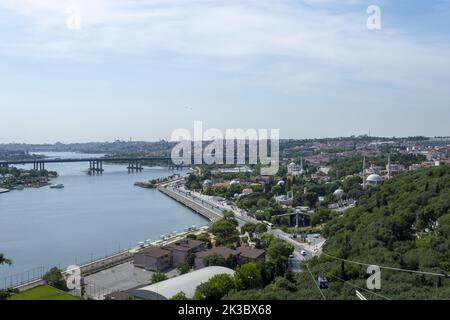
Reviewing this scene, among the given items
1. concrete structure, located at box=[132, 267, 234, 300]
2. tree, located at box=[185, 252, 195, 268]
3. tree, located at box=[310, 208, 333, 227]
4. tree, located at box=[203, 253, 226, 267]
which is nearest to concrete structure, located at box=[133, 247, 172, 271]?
tree, located at box=[185, 252, 195, 268]

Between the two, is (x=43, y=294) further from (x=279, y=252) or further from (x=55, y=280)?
(x=279, y=252)

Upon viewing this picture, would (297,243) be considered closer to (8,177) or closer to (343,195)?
(343,195)

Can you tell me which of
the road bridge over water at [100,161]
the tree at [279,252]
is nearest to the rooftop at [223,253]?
the tree at [279,252]

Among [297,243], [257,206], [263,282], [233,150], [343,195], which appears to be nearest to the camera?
[263,282]

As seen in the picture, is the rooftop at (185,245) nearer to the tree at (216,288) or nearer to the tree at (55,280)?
the tree at (55,280)

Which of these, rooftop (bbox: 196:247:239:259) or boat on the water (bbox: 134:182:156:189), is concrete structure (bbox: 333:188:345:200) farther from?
boat on the water (bbox: 134:182:156:189)
